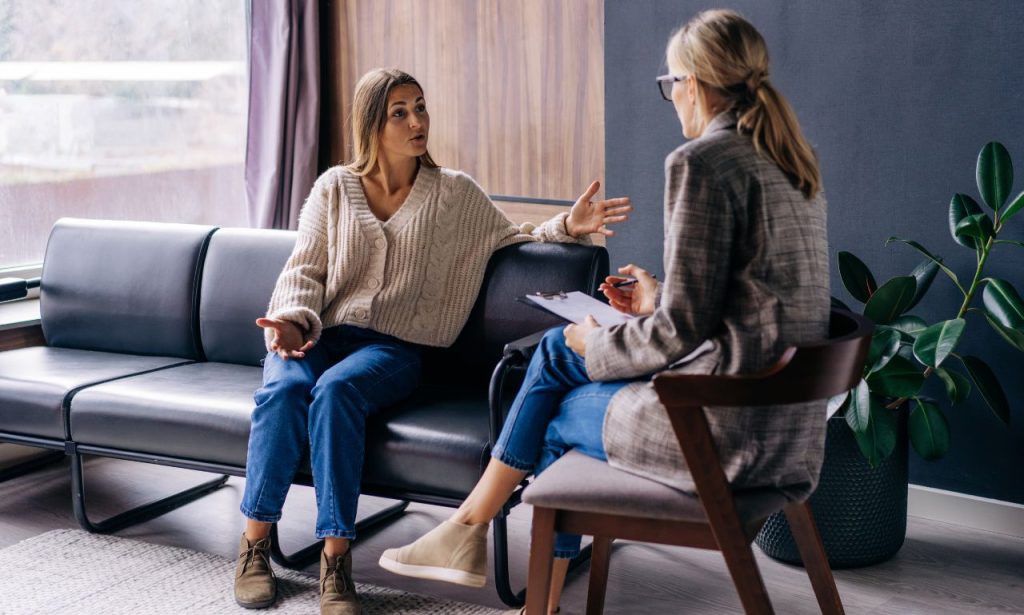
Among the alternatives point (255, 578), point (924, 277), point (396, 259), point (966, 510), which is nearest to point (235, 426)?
point (255, 578)

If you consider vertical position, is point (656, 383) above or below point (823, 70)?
below

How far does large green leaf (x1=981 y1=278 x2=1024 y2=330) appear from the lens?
2422mm

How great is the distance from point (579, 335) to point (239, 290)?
144 centimetres

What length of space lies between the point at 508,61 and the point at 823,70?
1095 mm

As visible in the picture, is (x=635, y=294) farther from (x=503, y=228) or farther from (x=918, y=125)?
(x=918, y=125)

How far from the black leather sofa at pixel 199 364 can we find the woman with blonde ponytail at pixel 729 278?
54cm

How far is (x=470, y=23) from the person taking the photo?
364cm

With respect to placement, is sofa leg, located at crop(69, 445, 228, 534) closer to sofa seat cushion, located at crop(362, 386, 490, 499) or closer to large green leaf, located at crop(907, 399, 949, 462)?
sofa seat cushion, located at crop(362, 386, 490, 499)

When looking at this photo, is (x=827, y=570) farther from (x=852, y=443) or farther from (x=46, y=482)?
(x=46, y=482)

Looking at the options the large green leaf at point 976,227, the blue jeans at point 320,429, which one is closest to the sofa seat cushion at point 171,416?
the blue jeans at point 320,429

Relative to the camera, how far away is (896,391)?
2.52 meters

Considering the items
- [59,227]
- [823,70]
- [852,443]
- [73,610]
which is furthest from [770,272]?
[59,227]

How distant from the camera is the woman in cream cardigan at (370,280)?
2455 millimetres

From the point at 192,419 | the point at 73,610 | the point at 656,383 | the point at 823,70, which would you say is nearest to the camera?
the point at 656,383
